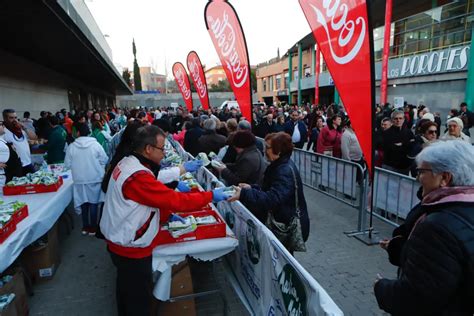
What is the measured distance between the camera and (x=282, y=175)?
296cm

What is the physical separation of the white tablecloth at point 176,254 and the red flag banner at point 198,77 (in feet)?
29.7

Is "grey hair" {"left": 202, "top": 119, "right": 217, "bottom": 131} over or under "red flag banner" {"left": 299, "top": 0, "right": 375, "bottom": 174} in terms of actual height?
under

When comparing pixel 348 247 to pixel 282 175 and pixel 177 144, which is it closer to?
pixel 282 175

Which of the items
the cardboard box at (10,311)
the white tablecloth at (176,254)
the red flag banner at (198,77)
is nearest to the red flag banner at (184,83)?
the red flag banner at (198,77)

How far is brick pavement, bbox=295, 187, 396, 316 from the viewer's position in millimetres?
3537

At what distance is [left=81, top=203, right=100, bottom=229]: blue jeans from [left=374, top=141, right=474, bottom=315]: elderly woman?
466 centimetres

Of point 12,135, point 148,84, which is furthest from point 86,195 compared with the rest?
point 148,84

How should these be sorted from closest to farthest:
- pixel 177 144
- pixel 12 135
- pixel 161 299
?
pixel 161 299
pixel 12 135
pixel 177 144

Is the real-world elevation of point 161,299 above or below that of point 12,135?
below

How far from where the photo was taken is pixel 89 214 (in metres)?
5.43

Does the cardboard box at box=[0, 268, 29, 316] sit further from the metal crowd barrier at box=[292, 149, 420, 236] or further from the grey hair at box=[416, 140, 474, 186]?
the metal crowd barrier at box=[292, 149, 420, 236]

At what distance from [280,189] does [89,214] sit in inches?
154

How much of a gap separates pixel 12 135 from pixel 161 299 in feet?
16.4

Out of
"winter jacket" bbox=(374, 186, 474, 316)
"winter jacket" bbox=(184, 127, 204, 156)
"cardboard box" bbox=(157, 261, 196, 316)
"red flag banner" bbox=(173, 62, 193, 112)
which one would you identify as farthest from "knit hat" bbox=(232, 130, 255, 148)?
"red flag banner" bbox=(173, 62, 193, 112)
